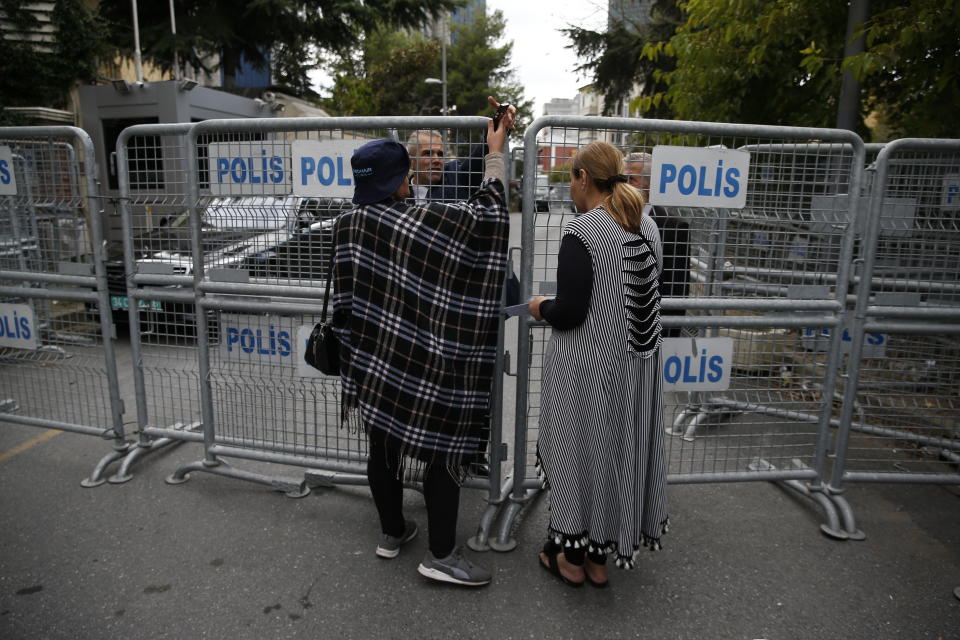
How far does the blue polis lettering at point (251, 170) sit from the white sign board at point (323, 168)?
170mm

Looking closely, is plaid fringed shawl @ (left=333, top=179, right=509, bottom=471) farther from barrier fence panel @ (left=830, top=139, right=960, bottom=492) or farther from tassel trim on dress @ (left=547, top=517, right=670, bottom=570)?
barrier fence panel @ (left=830, top=139, right=960, bottom=492)

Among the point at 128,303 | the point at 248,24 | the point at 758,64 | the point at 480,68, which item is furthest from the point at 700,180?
the point at 480,68

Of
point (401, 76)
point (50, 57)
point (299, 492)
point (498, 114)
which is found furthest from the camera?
point (401, 76)

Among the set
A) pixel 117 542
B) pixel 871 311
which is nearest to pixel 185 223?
pixel 117 542

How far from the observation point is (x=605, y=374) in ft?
8.62

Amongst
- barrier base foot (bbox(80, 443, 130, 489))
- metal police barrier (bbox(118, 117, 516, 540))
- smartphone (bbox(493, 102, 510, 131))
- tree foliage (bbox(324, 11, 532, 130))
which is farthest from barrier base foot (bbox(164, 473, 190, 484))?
tree foliage (bbox(324, 11, 532, 130))

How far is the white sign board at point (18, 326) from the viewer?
4227 mm

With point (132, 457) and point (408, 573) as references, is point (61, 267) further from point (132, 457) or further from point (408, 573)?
point (408, 573)

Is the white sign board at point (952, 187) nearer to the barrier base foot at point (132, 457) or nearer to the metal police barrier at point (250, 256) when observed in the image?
the metal police barrier at point (250, 256)

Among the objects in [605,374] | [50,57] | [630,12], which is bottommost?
[605,374]

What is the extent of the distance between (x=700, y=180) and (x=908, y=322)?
5.79 feet

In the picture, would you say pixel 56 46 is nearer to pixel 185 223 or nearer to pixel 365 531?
pixel 185 223

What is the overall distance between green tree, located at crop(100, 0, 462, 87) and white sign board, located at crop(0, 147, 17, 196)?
43.9 feet

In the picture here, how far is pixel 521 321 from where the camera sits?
320 cm
